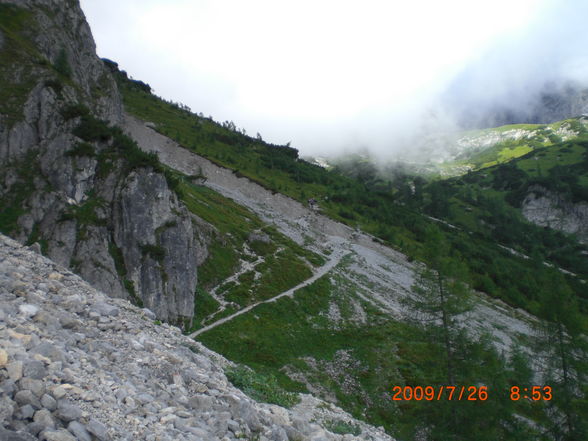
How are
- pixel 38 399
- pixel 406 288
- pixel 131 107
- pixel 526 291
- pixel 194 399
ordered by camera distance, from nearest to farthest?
1. pixel 38 399
2. pixel 194 399
3. pixel 406 288
4. pixel 526 291
5. pixel 131 107

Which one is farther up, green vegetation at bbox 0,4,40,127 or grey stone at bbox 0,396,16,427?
green vegetation at bbox 0,4,40,127

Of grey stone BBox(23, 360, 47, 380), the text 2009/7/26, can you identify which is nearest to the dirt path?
the text 2009/7/26

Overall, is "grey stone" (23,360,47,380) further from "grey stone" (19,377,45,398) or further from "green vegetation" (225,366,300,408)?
"green vegetation" (225,366,300,408)

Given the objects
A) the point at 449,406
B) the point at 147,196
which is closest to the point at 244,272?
the point at 147,196

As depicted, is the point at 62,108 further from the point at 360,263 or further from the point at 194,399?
the point at 360,263

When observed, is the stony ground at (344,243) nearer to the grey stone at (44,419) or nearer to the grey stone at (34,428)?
the grey stone at (44,419)

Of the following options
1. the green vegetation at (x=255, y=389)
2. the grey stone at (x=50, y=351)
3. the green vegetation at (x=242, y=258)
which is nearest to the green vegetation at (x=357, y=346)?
the green vegetation at (x=242, y=258)

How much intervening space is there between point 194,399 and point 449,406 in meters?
23.5

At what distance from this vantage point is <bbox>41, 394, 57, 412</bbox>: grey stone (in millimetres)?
7082

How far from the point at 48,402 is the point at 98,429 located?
3.77 feet

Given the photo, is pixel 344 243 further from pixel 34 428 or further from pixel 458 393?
pixel 34 428

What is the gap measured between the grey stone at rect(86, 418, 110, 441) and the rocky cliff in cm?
3136

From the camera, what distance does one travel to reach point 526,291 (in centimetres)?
12544

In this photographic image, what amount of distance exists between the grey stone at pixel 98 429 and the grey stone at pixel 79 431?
0.09 m
